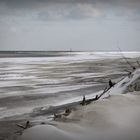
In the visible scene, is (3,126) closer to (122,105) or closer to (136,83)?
(122,105)

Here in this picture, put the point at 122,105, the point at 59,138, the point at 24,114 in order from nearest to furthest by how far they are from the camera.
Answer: the point at 59,138 → the point at 122,105 → the point at 24,114

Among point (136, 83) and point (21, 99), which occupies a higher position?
point (136, 83)

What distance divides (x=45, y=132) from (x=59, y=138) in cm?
42

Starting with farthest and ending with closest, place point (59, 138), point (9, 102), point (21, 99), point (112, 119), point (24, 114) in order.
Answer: point (21, 99) < point (9, 102) < point (24, 114) < point (112, 119) < point (59, 138)

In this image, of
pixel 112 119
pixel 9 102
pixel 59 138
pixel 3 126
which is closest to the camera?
pixel 59 138

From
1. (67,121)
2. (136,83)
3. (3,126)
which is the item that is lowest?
(3,126)

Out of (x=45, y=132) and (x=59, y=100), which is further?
(x=59, y=100)

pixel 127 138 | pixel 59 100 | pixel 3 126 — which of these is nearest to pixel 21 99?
pixel 59 100

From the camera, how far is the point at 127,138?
6559mm

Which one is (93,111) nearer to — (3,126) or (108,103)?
(108,103)

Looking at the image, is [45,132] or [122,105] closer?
[45,132]

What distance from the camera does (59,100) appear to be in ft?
47.3

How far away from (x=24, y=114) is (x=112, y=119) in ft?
15.7

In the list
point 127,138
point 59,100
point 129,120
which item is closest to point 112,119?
point 129,120
